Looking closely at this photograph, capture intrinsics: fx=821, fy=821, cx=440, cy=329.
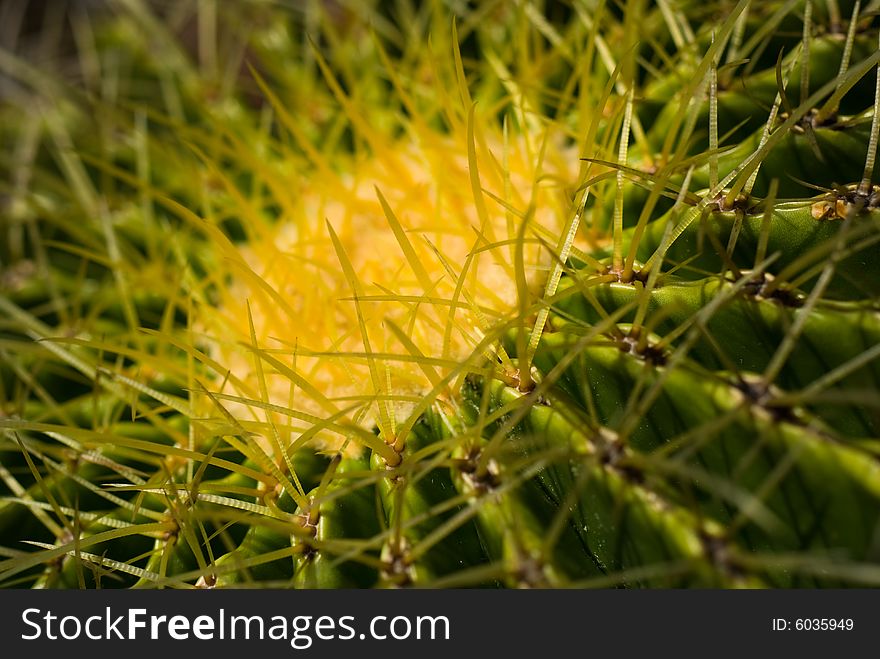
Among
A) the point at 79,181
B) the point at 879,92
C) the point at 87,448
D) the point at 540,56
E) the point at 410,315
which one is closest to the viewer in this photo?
the point at 879,92

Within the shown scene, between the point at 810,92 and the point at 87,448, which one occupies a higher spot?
the point at 810,92

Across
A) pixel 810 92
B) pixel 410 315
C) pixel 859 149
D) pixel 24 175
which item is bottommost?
pixel 410 315

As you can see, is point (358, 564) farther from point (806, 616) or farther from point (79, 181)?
point (79, 181)

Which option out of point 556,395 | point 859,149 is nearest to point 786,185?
point 859,149

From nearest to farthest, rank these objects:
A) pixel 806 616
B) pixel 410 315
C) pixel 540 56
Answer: pixel 806 616 < pixel 410 315 < pixel 540 56

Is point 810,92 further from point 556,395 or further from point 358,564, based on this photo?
point 358,564

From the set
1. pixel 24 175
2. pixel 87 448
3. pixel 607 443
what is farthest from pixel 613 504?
pixel 24 175

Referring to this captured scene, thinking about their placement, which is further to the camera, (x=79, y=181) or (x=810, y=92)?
(x=79, y=181)
